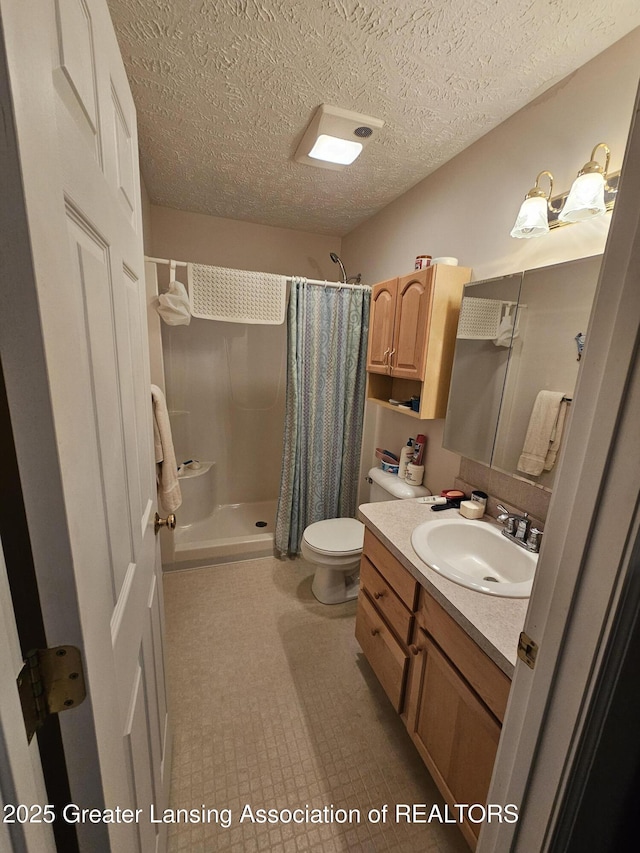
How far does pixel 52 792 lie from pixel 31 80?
0.85 meters

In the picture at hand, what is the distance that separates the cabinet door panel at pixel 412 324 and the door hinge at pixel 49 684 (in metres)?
1.54

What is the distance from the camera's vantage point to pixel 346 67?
3.73ft

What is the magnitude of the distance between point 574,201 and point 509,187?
417 mm

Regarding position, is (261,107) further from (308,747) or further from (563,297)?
(308,747)

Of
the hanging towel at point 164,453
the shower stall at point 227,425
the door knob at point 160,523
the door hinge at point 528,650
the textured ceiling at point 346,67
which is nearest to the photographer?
the door hinge at point 528,650

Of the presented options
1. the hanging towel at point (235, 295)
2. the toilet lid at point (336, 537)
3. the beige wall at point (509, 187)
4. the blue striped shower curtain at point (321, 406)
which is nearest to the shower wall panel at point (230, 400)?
the blue striped shower curtain at point (321, 406)

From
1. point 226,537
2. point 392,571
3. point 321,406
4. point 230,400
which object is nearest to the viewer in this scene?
point 392,571

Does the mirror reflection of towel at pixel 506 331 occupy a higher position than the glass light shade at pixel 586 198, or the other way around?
the glass light shade at pixel 586 198

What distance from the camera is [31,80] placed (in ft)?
1.07

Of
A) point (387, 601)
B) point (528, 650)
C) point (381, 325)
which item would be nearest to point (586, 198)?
point (381, 325)

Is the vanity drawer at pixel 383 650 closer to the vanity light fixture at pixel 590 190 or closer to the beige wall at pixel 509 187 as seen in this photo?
the beige wall at pixel 509 187

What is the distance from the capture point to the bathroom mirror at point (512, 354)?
1147 millimetres

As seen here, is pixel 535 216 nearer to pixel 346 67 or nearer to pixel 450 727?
pixel 346 67

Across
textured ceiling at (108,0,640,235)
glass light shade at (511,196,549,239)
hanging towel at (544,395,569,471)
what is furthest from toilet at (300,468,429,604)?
textured ceiling at (108,0,640,235)
